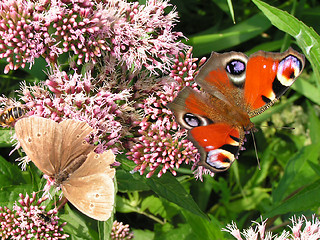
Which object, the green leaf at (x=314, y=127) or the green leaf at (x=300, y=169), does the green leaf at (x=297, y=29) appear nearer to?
the green leaf at (x=300, y=169)

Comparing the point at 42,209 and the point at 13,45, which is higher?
the point at 13,45

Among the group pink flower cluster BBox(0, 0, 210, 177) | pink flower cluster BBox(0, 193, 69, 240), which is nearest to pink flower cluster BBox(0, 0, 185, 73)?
pink flower cluster BBox(0, 0, 210, 177)

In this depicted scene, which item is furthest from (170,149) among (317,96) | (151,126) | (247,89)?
(317,96)

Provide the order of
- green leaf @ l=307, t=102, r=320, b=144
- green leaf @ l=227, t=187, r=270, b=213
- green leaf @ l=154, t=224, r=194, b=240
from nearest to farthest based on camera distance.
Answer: green leaf @ l=154, t=224, r=194, b=240
green leaf @ l=227, t=187, r=270, b=213
green leaf @ l=307, t=102, r=320, b=144

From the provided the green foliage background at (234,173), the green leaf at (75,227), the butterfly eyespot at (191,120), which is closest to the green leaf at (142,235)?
the green foliage background at (234,173)

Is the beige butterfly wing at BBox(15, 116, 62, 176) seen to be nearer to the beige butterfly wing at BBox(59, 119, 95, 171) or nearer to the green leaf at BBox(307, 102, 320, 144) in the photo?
the beige butterfly wing at BBox(59, 119, 95, 171)

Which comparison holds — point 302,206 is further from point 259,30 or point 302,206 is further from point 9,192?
point 9,192
